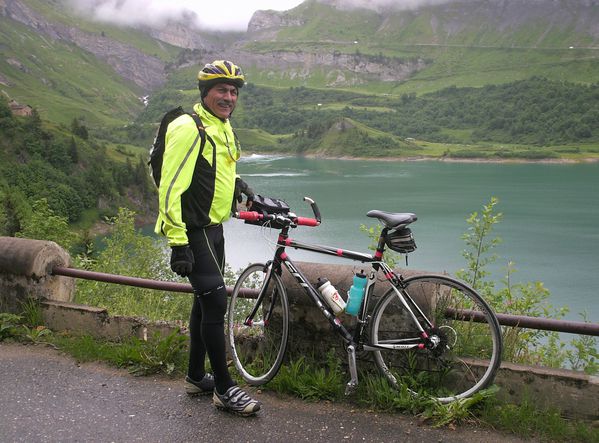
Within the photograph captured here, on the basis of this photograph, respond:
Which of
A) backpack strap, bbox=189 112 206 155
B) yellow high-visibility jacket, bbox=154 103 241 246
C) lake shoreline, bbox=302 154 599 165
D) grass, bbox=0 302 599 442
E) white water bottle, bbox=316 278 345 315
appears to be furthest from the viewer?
lake shoreline, bbox=302 154 599 165

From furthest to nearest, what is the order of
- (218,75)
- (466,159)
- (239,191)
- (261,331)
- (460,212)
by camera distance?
(466,159) < (460,212) < (261,331) < (239,191) < (218,75)

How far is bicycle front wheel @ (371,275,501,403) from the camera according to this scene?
391cm

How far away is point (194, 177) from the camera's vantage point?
12.7 feet

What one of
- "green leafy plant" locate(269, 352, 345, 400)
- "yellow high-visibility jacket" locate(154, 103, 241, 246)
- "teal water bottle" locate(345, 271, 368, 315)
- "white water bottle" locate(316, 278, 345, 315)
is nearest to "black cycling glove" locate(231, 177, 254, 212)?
"yellow high-visibility jacket" locate(154, 103, 241, 246)

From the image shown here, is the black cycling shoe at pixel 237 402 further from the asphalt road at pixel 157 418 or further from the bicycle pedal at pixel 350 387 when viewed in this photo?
the bicycle pedal at pixel 350 387

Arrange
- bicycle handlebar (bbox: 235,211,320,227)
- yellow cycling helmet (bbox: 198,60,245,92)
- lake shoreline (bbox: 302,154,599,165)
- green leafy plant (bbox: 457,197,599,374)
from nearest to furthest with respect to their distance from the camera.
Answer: yellow cycling helmet (bbox: 198,60,245,92) → bicycle handlebar (bbox: 235,211,320,227) → green leafy plant (bbox: 457,197,599,374) → lake shoreline (bbox: 302,154,599,165)

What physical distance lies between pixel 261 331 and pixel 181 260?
123 cm

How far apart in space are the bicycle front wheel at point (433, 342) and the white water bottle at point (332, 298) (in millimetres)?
252

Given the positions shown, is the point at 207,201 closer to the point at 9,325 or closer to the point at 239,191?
the point at 239,191

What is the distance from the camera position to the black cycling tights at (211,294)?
3.99m

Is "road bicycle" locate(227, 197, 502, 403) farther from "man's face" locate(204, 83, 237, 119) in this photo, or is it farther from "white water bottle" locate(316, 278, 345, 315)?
"man's face" locate(204, 83, 237, 119)

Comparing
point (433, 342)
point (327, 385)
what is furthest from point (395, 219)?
point (327, 385)

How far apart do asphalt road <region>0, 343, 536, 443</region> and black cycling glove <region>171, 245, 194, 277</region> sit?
3.48 feet

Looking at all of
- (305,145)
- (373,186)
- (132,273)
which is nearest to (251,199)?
(132,273)
